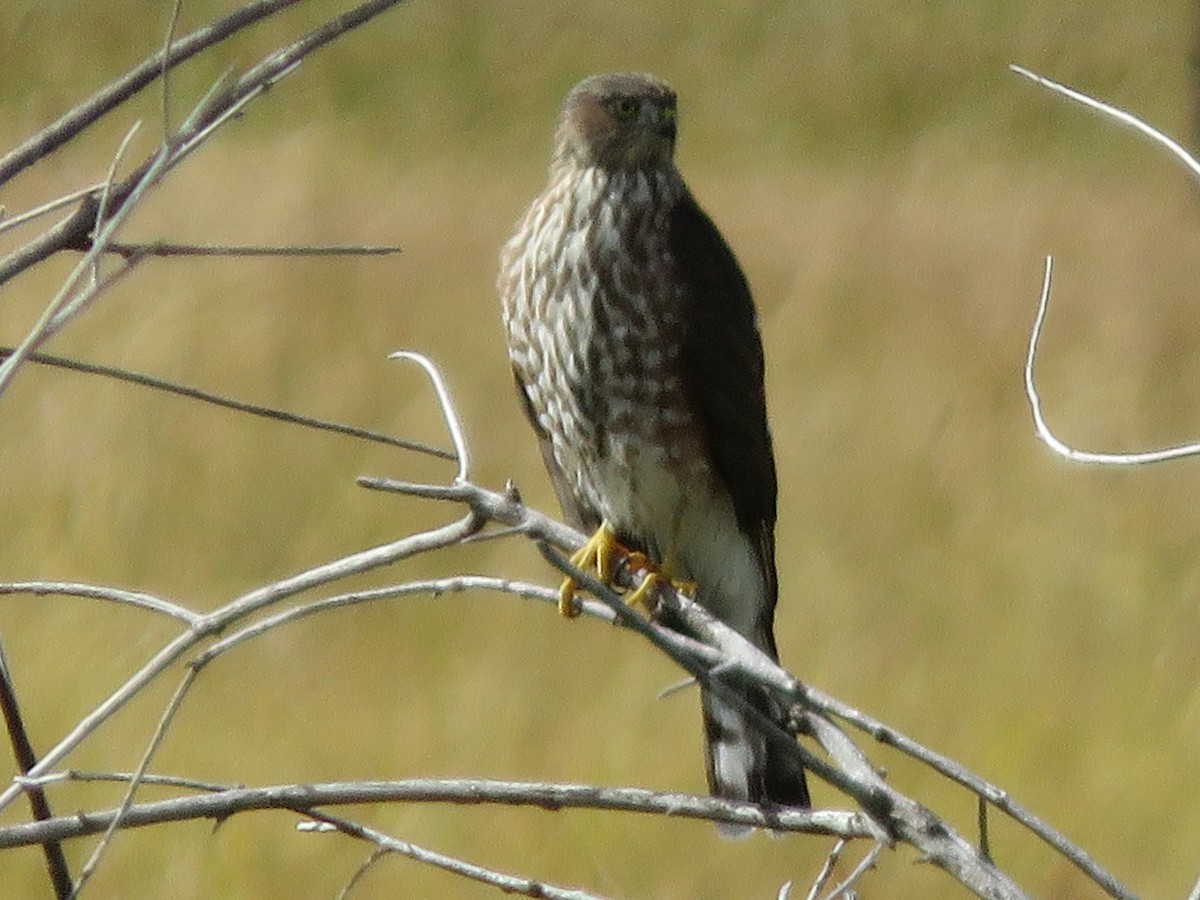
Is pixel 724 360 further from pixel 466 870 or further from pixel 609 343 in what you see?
pixel 466 870

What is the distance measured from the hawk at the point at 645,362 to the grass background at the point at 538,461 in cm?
111

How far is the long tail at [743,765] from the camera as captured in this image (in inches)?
106

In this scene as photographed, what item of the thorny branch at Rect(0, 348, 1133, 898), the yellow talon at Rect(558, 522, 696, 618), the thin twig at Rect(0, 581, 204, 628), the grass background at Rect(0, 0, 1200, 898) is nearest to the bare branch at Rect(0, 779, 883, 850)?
the thorny branch at Rect(0, 348, 1133, 898)

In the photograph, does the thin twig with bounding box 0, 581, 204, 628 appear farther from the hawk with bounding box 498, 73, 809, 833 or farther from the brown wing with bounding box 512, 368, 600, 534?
the brown wing with bounding box 512, 368, 600, 534

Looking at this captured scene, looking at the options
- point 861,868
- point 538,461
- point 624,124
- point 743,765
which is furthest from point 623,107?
point 538,461

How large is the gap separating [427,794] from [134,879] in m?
2.66

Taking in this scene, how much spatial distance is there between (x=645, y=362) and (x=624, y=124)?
351mm

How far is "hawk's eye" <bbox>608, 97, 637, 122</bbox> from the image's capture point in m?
2.73

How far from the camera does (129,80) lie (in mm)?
1100

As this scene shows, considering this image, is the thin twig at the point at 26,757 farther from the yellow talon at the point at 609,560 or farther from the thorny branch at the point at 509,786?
the yellow talon at the point at 609,560

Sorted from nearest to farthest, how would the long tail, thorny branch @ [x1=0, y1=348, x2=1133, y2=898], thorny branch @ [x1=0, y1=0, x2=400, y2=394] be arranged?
thorny branch @ [x1=0, y1=0, x2=400, y2=394] → thorny branch @ [x1=0, y1=348, x2=1133, y2=898] → the long tail

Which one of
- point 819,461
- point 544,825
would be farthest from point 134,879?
point 819,461

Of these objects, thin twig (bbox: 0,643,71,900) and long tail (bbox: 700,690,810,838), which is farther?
long tail (bbox: 700,690,810,838)

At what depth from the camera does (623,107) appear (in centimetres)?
274
